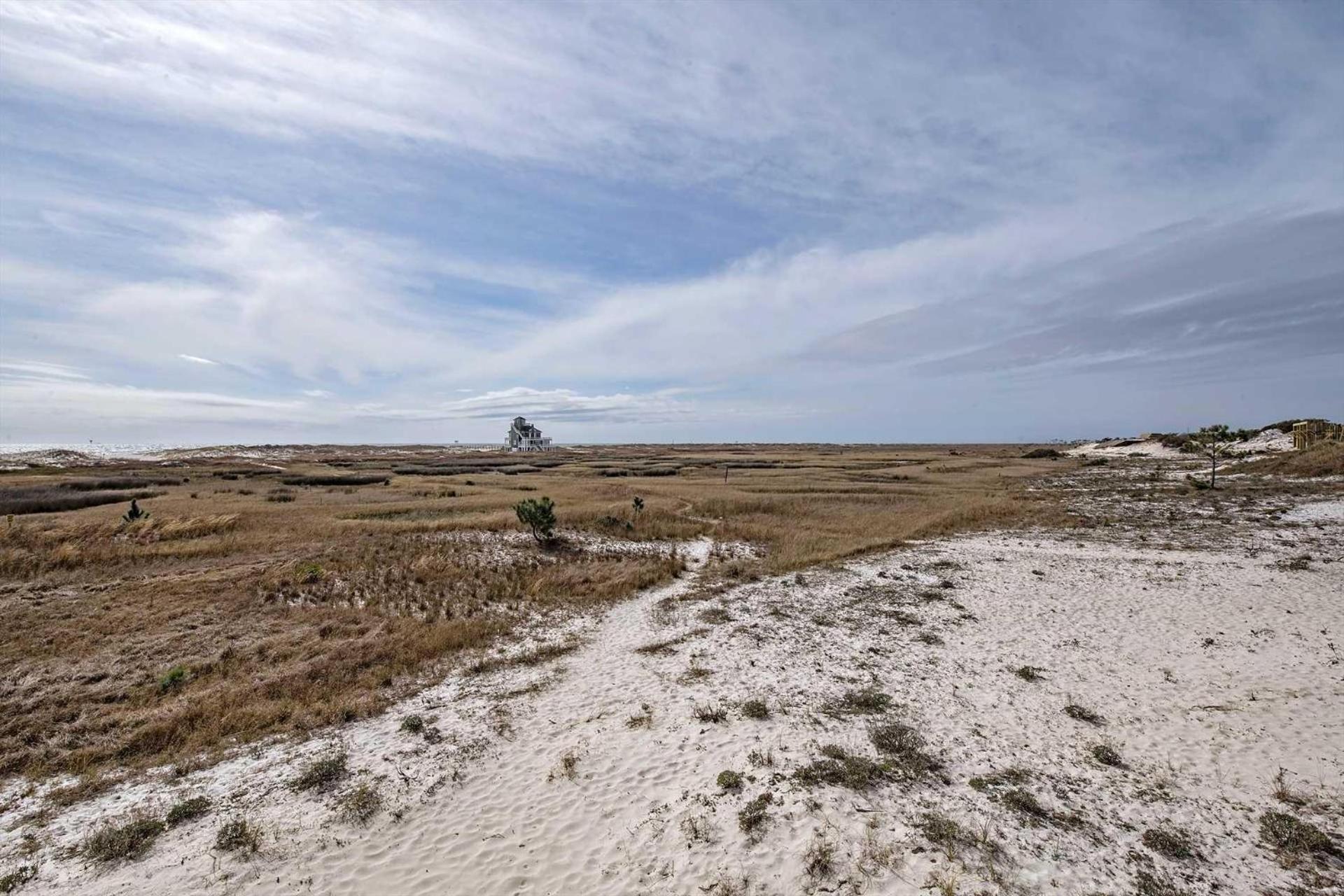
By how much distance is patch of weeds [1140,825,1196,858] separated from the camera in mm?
7773

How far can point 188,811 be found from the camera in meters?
8.80

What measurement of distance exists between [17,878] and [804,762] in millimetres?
11076

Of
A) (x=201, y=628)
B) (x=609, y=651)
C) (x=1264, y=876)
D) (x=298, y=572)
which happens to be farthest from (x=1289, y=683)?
(x=298, y=572)

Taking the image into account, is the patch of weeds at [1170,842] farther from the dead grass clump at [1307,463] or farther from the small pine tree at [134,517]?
the dead grass clump at [1307,463]

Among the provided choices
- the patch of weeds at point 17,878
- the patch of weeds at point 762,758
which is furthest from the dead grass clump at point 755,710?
the patch of weeds at point 17,878

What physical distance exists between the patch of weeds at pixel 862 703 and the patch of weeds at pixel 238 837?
10.0 meters

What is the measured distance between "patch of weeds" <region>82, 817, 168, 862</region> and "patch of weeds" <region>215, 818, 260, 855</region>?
866 mm

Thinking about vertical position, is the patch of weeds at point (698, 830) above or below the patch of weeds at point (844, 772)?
below

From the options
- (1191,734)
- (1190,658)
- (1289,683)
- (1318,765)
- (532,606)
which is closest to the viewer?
(1318,765)

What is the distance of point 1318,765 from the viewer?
380 inches

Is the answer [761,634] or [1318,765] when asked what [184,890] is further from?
[1318,765]

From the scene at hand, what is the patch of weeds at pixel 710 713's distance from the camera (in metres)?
11.7

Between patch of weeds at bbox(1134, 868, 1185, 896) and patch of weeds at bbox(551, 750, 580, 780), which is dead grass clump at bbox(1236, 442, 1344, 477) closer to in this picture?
patch of weeds at bbox(1134, 868, 1185, 896)

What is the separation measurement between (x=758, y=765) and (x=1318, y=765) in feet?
30.8
